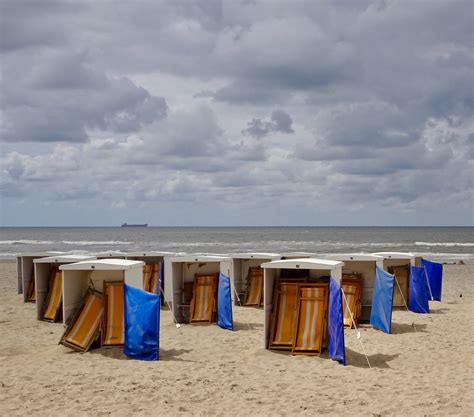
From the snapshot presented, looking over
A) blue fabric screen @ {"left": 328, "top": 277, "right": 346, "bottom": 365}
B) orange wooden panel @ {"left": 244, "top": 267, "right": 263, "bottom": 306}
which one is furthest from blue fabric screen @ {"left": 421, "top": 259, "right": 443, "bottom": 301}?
blue fabric screen @ {"left": 328, "top": 277, "right": 346, "bottom": 365}

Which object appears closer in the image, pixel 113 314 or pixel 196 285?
pixel 113 314

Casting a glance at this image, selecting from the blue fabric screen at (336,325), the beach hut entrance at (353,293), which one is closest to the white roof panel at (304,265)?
the blue fabric screen at (336,325)

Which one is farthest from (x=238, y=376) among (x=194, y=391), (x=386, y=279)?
(x=386, y=279)

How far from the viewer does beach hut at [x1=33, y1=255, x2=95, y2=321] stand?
573 inches

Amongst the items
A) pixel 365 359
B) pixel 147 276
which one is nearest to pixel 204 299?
pixel 147 276

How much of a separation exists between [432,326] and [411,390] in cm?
631

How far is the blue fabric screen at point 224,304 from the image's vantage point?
43.9 feet

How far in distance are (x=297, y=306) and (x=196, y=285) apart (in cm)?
409

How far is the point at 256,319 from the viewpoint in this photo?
15016 millimetres

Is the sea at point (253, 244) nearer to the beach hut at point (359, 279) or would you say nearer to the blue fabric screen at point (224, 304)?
the beach hut at point (359, 279)

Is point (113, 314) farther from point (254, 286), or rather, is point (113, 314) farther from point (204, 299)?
point (254, 286)

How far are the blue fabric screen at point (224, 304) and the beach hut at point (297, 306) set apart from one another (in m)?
2.19

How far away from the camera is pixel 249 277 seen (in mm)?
17656

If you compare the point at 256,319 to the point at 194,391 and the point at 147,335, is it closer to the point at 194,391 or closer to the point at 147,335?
the point at 147,335
